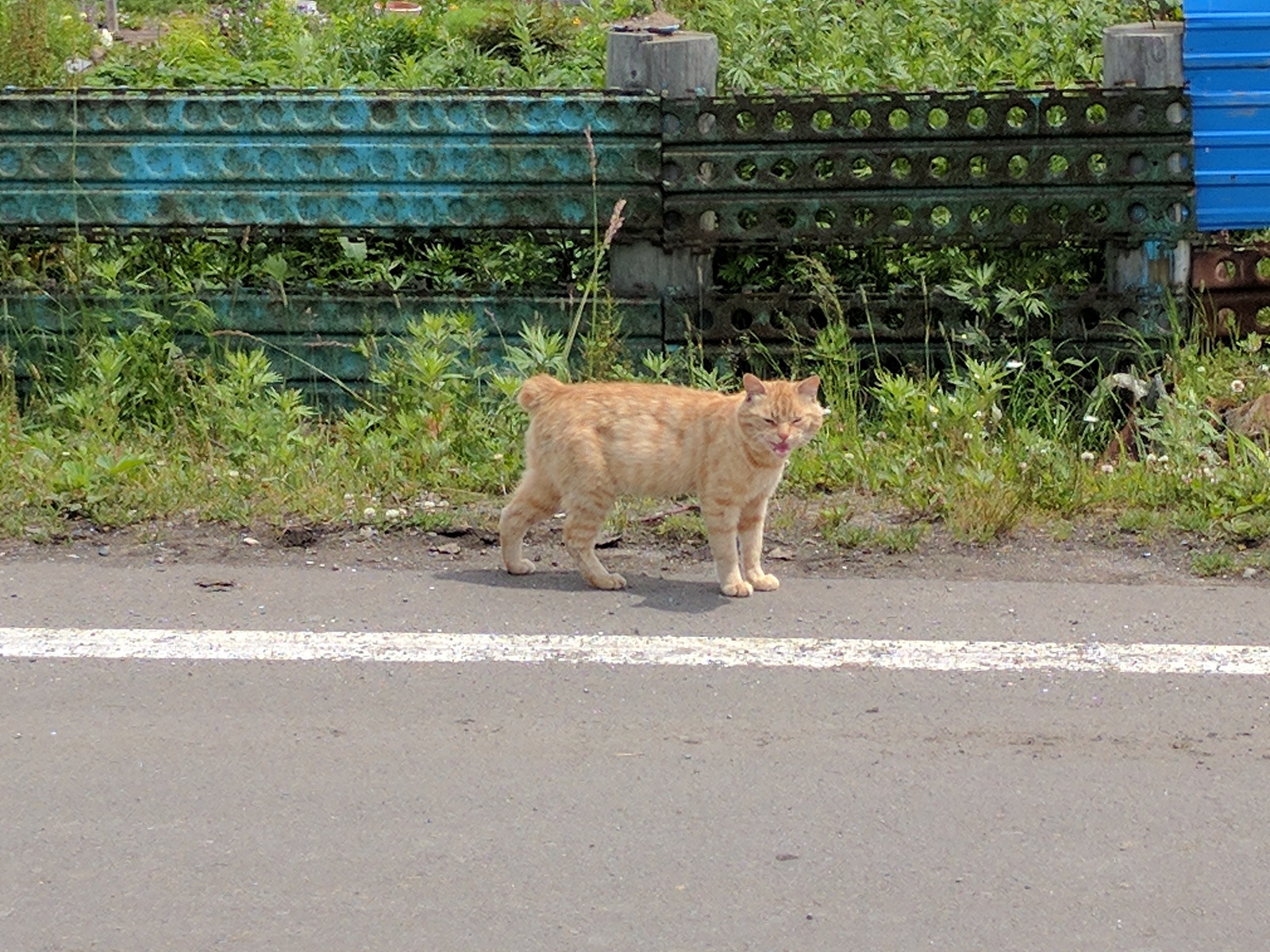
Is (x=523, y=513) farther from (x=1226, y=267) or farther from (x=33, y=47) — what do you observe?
(x=33, y=47)

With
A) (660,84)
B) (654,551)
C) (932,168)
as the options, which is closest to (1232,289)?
(932,168)

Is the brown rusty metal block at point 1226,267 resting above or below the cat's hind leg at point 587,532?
above

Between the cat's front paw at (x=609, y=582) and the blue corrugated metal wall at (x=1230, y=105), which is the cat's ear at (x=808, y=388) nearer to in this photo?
the cat's front paw at (x=609, y=582)

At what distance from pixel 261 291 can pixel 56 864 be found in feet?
14.2

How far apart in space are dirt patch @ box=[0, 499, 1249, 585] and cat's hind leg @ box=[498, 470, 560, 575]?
10 centimetres

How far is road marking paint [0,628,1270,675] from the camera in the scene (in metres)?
4.93

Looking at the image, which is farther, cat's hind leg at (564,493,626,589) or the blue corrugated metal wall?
the blue corrugated metal wall

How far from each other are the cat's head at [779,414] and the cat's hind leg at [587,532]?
55 centimetres

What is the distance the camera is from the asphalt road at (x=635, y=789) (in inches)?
141

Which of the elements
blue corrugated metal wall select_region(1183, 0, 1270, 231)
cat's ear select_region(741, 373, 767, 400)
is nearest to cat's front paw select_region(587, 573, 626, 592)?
cat's ear select_region(741, 373, 767, 400)

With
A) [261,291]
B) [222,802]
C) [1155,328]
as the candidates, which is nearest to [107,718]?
[222,802]

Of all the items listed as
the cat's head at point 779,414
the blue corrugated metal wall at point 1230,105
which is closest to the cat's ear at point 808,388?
the cat's head at point 779,414

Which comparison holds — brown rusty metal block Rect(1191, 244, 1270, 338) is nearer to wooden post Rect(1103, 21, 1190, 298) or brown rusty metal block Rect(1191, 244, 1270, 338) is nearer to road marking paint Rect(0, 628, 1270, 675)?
wooden post Rect(1103, 21, 1190, 298)

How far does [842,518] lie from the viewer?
6316mm
